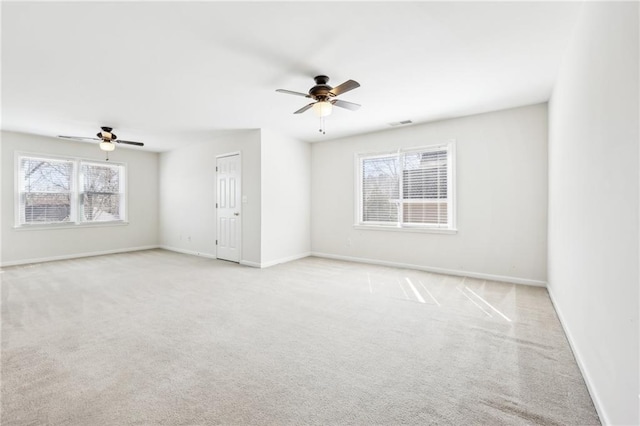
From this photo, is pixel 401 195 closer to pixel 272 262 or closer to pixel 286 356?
pixel 272 262

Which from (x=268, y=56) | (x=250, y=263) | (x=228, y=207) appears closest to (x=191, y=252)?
(x=228, y=207)

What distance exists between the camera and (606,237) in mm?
1615

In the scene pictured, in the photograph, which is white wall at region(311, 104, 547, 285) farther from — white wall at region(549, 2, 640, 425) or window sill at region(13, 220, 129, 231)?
window sill at region(13, 220, 129, 231)

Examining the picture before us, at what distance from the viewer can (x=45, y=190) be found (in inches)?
233

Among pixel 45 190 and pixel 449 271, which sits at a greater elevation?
pixel 45 190

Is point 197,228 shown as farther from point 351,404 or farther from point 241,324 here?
point 351,404

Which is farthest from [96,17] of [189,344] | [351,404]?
[351,404]

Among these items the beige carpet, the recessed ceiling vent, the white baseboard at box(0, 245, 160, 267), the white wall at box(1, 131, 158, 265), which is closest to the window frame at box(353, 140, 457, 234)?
the recessed ceiling vent

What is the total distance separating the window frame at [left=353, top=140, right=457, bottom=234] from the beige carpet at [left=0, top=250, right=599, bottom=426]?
3.64 feet

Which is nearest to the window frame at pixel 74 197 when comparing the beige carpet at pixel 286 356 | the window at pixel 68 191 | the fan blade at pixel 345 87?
the window at pixel 68 191

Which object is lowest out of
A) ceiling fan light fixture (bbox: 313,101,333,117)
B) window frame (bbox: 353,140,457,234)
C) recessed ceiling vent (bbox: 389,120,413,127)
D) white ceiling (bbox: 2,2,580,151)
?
window frame (bbox: 353,140,457,234)

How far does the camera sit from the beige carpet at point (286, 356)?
5.46 ft

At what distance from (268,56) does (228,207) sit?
12.4 ft

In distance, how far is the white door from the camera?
5.77m
